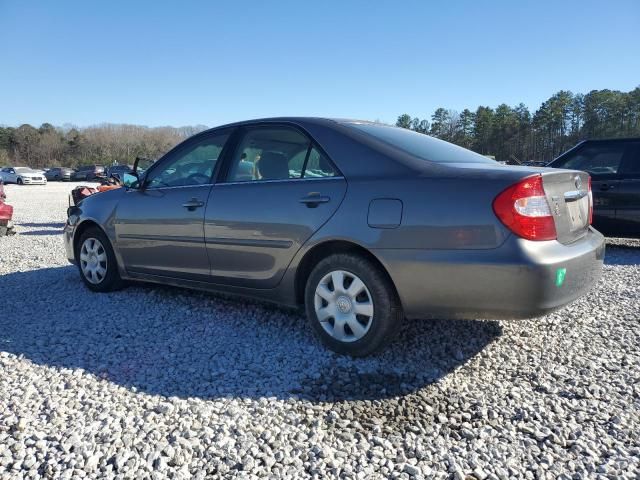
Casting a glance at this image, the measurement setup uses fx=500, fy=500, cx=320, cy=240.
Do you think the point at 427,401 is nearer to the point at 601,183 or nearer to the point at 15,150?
the point at 601,183

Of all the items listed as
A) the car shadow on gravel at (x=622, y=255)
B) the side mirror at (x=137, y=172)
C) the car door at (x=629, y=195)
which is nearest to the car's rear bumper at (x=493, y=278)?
the side mirror at (x=137, y=172)

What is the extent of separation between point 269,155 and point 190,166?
893 mm

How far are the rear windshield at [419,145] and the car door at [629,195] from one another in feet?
15.2

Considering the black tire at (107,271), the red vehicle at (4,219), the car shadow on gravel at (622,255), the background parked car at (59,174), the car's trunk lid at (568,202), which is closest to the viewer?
the car's trunk lid at (568,202)

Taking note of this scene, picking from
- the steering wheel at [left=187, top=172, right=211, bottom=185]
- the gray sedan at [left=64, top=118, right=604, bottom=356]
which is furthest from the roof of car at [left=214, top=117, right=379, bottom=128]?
the steering wheel at [left=187, top=172, right=211, bottom=185]

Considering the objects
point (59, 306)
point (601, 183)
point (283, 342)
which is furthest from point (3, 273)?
point (601, 183)

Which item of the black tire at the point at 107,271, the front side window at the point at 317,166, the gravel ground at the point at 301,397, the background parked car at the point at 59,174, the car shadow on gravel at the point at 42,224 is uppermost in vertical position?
the background parked car at the point at 59,174

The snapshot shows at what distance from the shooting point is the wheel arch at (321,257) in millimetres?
3178

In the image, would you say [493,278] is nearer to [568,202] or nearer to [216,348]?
[568,202]

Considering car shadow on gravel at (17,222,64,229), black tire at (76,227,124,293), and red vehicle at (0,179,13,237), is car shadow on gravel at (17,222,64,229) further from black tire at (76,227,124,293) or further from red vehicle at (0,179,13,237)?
black tire at (76,227,124,293)

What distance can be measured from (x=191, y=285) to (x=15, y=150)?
84.9 metres

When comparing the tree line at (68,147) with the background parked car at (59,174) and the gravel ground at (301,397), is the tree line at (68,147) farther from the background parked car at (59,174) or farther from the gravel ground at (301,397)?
the gravel ground at (301,397)

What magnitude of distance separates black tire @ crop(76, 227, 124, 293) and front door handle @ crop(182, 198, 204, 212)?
49.3 inches

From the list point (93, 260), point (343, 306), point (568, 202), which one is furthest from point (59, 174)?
point (568, 202)
